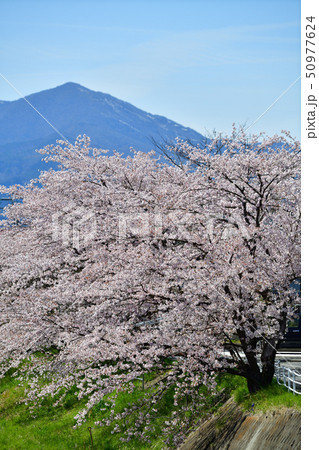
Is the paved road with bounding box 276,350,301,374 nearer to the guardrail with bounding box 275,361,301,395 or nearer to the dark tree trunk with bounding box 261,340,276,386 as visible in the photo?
the guardrail with bounding box 275,361,301,395

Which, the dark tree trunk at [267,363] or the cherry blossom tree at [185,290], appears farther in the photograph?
the dark tree trunk at [267,363]

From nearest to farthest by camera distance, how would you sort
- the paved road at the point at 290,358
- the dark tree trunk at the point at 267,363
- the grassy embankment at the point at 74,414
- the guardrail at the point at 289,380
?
1. the guardrail at the point at 289,380
2. the grassy embankment at the point at 74,414
3. the dark tree trunk at the point at 267,363
4. the paved road at the point at 290,358

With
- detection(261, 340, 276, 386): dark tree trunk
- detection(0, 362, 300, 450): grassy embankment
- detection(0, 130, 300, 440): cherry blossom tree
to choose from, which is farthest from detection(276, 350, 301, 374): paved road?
detection(261, 340, 276, 386): dark tree trunk

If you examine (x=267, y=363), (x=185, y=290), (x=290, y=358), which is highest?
(x=185, y=290)

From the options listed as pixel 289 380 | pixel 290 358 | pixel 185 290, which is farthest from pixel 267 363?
pixel 290 358

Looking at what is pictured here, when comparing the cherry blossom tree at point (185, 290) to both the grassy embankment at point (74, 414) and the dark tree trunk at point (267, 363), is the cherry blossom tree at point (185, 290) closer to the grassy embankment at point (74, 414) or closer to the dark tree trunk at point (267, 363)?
the dark tree trunk at point (267, 363)

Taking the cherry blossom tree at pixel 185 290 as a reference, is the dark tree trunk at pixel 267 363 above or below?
below

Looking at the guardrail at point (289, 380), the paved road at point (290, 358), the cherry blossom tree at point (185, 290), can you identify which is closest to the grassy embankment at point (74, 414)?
the guardrail at point (289, 380)

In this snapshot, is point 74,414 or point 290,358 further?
point 290,358

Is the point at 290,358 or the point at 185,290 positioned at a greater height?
the point at 185,290

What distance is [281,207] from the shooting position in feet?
36.9

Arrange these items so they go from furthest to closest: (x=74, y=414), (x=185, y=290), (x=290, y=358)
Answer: (x=290, y=358)
(x=74, y=414)
(x=185, y=290)

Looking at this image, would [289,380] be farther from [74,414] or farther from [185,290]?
[74,414]
